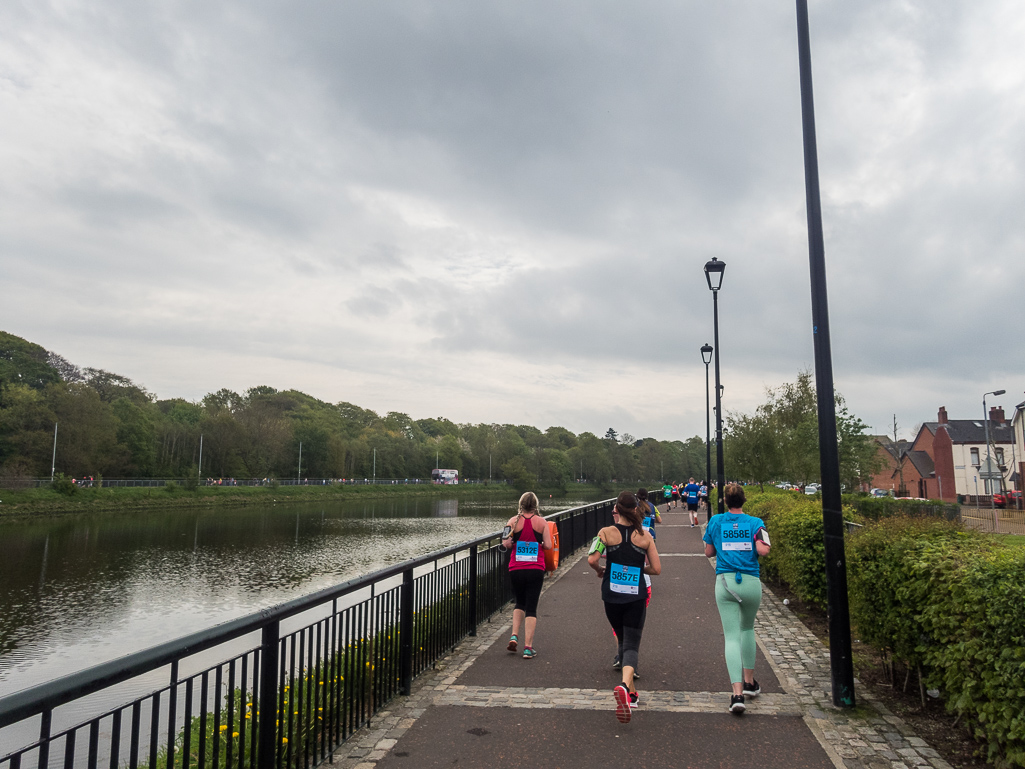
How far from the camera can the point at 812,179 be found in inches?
241

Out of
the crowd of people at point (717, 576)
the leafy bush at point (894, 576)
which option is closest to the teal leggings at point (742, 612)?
the crowd of people at point (717, 576)

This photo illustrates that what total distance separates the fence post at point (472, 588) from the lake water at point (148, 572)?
5.41m

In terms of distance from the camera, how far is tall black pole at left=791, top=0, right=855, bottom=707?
17.2 ft

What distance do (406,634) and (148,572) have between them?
2173 cm

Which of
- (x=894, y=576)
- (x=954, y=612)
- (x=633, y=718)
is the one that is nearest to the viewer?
(x=954, y=612)

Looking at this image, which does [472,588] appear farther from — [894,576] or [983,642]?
[983,642]

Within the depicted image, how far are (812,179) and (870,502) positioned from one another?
2390 centimetres

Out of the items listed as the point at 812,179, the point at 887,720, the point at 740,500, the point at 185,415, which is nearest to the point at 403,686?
the point at 740,500

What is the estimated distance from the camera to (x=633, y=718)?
16.5 ft

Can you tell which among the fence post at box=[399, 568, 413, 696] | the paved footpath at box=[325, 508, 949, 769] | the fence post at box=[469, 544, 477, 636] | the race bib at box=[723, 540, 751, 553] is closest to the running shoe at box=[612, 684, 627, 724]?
the paved footpath at box=[325, 508, 949, 769]

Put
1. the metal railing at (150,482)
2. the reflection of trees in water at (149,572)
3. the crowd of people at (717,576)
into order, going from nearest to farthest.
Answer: the crowd of people at (717,576), the reflection of trees in water at (149,572), the metal railing at (150,482)

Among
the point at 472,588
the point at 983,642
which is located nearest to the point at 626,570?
the point at 983,642

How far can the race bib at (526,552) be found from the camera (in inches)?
273

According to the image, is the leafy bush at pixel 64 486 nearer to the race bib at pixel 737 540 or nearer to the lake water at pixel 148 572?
the lake water at pixel 148 572
